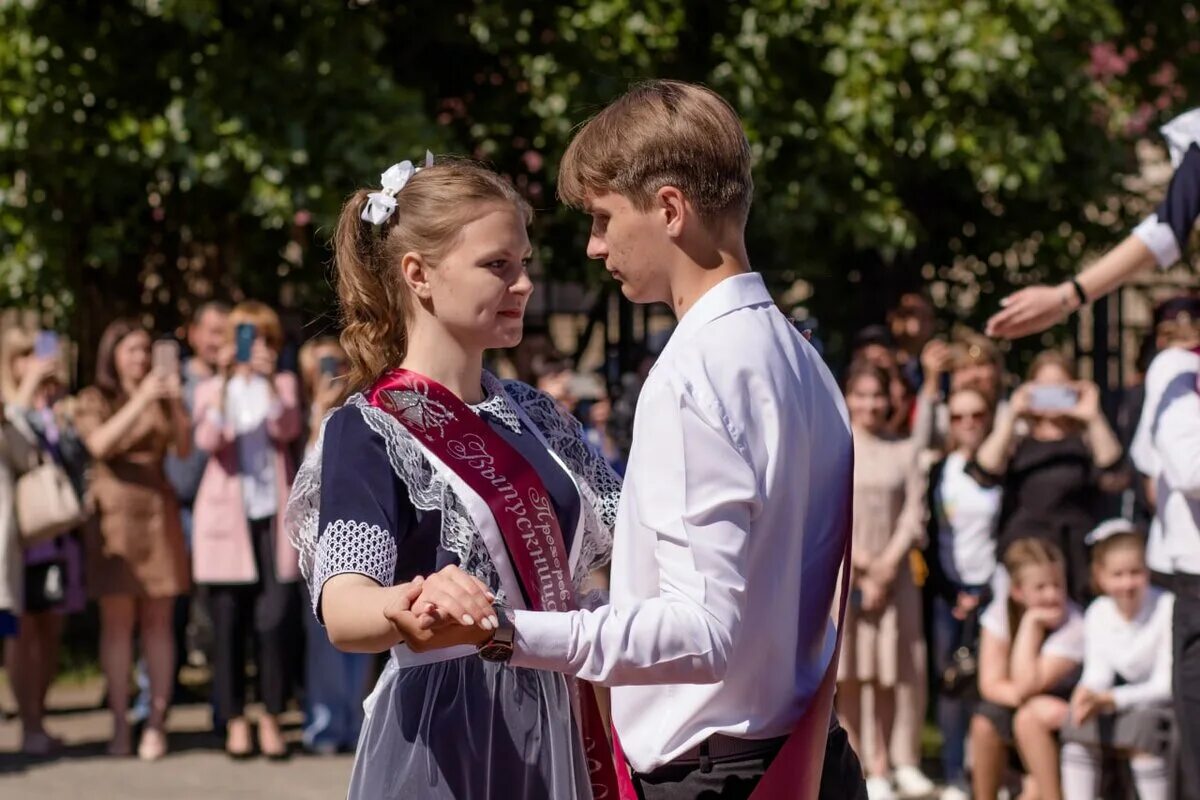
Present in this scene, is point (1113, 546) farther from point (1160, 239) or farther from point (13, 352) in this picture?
point (13, 352)

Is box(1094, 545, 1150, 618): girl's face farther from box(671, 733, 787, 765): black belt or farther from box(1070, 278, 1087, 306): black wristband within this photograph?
box(671, 733, 787, 765): black belt

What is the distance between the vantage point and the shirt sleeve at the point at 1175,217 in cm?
450

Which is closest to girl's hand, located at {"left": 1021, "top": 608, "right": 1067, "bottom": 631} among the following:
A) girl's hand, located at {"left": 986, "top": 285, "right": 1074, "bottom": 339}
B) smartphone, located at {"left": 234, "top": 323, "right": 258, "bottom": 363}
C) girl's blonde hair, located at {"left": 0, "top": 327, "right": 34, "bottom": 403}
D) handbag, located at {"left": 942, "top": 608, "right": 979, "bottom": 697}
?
handbag, located at {"left": 942, "top": 608, "right": 979, "bottom": 697}

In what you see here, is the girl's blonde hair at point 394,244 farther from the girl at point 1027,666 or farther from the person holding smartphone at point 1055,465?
the person holding smartphone at point 1055,465

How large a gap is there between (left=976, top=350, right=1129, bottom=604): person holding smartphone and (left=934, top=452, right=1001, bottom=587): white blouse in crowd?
8 cm

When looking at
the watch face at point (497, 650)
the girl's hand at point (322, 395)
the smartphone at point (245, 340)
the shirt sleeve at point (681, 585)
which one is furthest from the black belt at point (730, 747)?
the smartphone at point (245, 340)

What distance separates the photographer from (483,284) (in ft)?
10.7

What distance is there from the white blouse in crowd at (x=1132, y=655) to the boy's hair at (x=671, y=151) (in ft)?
13.7

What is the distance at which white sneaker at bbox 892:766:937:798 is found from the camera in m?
7.75

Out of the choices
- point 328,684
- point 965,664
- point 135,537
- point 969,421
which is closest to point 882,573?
point 965,664

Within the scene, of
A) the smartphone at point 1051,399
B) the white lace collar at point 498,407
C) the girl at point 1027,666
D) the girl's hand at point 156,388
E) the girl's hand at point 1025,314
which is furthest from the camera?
the girl's hand at point 156,388

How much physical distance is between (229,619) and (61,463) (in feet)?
3.55

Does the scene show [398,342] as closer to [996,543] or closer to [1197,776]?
[1197,776]

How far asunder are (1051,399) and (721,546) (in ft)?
18.0
